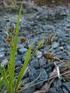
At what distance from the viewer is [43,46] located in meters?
2.86

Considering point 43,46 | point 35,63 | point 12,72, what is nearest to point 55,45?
point 43,46

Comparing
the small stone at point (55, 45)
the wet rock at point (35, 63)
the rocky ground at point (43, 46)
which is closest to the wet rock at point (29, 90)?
the rocky ground at point (43, 46)

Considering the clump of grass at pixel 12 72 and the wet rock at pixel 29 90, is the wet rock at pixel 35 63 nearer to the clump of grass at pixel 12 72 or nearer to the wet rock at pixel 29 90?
the wet rock at pixel 29 90

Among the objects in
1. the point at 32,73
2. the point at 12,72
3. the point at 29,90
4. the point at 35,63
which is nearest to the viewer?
the point at 12,72

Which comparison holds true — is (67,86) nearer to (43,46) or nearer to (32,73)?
(32,73)

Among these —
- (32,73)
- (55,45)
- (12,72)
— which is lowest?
(55,45)

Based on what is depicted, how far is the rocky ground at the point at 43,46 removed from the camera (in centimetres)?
202

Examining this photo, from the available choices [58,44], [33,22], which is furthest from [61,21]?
[58,44]

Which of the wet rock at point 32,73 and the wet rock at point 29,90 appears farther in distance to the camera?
the wet rock at point 32,73

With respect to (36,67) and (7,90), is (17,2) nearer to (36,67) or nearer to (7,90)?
(36,67)

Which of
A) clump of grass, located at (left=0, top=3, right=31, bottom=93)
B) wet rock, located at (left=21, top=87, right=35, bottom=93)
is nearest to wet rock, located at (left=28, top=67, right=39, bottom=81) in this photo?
wet rock, located at (left=21, top=87, right=35, bottom=93)

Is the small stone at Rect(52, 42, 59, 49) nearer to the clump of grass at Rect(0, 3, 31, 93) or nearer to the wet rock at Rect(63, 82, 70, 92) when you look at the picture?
the wet rock at Rect(63, 82, 70, 92)

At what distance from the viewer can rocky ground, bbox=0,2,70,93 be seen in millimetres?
2016

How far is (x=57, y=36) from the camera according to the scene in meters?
3.34
